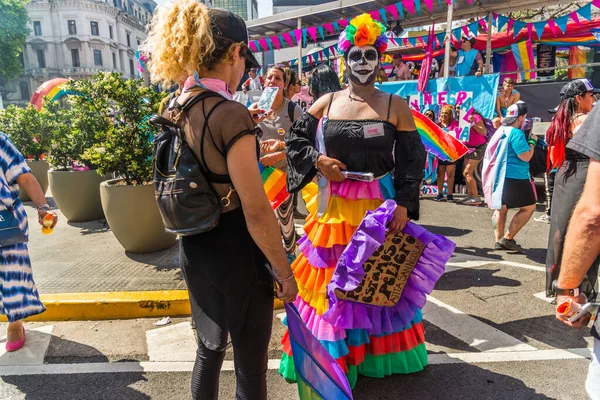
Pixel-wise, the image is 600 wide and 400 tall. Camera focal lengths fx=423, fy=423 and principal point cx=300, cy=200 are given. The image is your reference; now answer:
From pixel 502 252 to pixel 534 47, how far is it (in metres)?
9.73

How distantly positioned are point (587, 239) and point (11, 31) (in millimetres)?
49460

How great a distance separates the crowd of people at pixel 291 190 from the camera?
5.50 feet

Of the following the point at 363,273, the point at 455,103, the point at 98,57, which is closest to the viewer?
the point at 363,273

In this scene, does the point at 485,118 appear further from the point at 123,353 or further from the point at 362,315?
the point at 123,353

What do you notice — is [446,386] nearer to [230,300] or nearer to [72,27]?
[230,300]

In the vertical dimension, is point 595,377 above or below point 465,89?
below

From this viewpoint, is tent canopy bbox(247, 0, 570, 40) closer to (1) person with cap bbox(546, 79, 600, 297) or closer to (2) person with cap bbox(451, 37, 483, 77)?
(2) person with cap bbox(451, 37, 483, 77)

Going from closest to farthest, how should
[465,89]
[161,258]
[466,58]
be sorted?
[161,258], [465,89], [466,58]

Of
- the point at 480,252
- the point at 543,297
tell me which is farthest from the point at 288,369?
the point at 480,252

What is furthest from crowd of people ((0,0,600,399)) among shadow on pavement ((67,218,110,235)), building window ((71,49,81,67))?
building window ((71,49,81,67))

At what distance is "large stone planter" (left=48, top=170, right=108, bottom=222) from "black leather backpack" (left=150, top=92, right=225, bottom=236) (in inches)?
218

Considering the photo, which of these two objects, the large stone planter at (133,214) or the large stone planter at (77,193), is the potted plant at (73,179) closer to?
the large stone planter at (77,193)

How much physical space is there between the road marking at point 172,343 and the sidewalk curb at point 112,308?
0.22 m

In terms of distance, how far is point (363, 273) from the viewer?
2.55m
